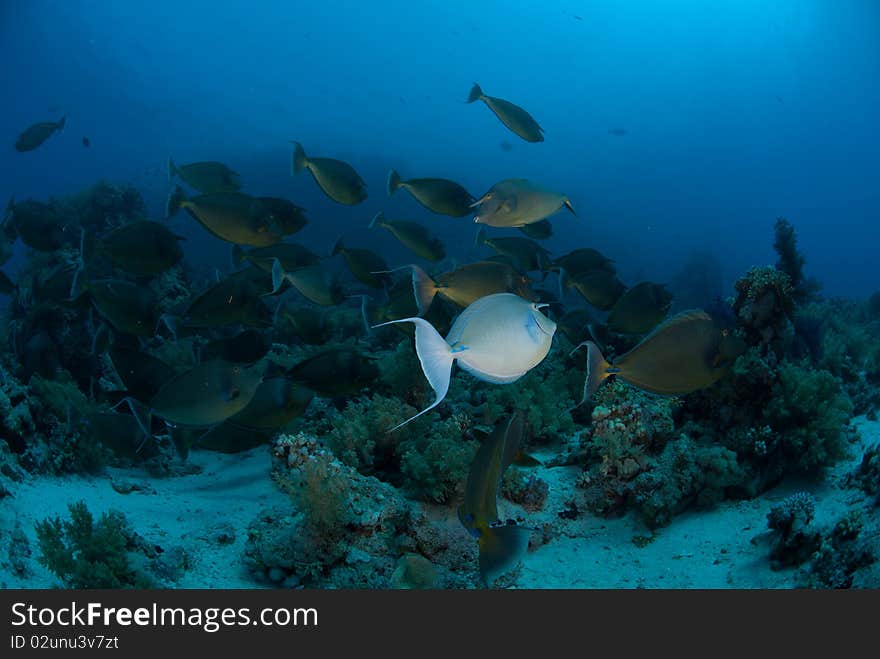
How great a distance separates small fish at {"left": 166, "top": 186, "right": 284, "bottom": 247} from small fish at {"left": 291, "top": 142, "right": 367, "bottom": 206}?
0.73 metres

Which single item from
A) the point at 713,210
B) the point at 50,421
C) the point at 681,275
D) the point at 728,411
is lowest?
the point at 50,421

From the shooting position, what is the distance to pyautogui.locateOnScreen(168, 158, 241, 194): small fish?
15.1 ft

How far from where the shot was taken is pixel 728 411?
458 centimetres

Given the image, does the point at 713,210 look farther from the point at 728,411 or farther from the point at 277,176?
the point at 728,411

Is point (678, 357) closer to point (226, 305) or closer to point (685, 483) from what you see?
point (685, 483)

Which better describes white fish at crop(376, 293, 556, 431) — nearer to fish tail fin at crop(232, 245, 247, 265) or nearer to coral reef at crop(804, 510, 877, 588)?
coral reef at crop(804, 510, 877, 588)

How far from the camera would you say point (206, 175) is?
4.68 meters

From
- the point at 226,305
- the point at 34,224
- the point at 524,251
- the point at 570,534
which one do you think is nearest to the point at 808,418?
the point at 570,534

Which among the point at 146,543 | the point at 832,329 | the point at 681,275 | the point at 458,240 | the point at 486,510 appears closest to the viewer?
the point at 486,510

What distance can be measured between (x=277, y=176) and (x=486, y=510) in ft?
136

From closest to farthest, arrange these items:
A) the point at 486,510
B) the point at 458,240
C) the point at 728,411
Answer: the point at 486,510
the point at 728,411
the point at 458,240

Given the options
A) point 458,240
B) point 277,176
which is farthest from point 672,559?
point 277,176

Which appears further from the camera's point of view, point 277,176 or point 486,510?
point 277,176

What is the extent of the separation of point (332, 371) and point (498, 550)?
193 cm
